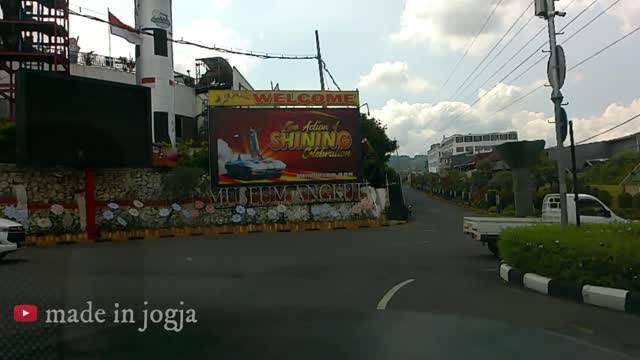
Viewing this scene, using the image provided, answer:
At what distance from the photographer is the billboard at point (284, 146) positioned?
92.0ft

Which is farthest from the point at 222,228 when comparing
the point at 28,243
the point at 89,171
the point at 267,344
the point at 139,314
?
the point at 267,344

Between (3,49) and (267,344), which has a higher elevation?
(3,49)

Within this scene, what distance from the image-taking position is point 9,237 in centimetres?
1292

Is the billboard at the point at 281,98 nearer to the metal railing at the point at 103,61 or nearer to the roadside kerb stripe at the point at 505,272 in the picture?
the metal railing at the point at 103,61

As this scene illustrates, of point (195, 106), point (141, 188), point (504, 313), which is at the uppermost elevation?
point (195, 106)

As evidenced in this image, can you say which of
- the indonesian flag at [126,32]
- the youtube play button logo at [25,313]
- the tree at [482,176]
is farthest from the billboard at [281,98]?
the youtube play button logo at [25,313]

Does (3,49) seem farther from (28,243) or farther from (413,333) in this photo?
(413,333)

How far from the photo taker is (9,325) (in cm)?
625

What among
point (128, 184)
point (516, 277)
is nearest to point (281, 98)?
point (128, 184)

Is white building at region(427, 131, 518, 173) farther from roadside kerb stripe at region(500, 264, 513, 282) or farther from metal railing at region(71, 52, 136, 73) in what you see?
roadside kerb stripe at region(500, 264, 513, 282)

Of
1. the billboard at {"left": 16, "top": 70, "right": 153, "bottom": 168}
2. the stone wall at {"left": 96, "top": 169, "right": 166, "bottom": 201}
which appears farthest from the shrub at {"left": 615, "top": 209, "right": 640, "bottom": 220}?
the stone wall at {"left": 96, "top": 169, "right": 166, "bottom": 201}

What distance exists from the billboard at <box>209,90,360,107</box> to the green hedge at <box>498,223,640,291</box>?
65.7 feet

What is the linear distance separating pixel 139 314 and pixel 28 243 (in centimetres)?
1693

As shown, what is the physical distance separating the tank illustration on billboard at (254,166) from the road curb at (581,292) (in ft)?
64.4
